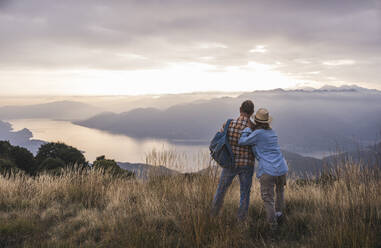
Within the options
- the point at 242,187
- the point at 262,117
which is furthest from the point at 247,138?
the point at 242,187

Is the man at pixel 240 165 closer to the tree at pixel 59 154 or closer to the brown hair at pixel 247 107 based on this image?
the brown hair at pixel 247 107

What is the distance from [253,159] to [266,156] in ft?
1.10

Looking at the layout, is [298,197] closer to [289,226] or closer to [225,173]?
[289,226]

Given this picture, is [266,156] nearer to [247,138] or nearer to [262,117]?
[247,138]

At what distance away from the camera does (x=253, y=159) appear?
4230 mm

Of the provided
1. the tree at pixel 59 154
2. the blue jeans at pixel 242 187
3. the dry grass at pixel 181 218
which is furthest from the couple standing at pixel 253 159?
the tree at pixel 59 154

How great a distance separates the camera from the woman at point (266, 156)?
12.8 feet

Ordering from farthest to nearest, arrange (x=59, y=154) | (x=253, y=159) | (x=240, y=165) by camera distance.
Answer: (x=59, y=154) → (x=253, y=159) → (x=240, y=165)

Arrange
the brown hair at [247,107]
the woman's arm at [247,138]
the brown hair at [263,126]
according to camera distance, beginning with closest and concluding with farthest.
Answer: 1. the woman's arm at [247,138]
2. the brown hair at [263,126]
3. the brown hair at [247,107]

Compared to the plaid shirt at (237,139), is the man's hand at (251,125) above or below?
above

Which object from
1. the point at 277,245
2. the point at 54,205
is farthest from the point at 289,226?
the point at 54,205

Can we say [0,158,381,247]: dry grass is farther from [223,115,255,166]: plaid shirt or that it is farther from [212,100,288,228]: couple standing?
[223,115,255,166]: plaid shirt

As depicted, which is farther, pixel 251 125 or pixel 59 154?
pixel 59 154

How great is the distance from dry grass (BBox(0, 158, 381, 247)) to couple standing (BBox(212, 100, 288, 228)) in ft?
0.87
